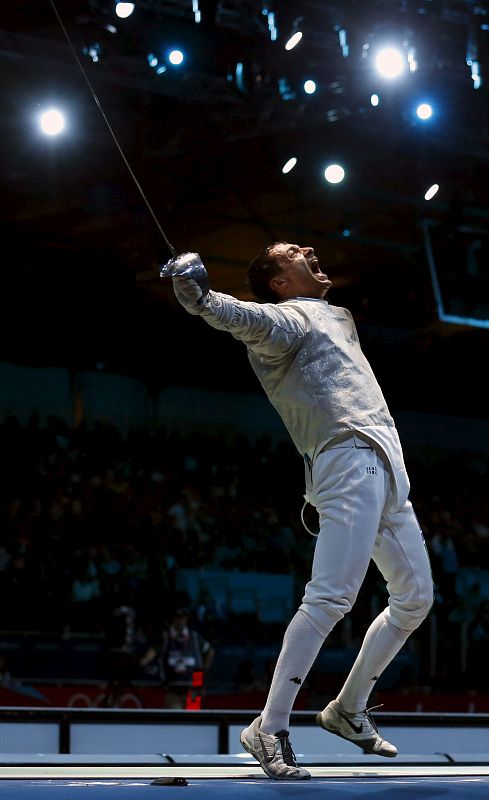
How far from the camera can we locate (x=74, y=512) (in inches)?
340

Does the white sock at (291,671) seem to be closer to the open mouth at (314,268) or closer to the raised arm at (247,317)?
the raised arm at (247,317)

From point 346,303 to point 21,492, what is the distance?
3.35 meters

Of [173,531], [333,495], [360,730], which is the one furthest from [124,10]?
[173,531]

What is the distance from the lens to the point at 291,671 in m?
2.40

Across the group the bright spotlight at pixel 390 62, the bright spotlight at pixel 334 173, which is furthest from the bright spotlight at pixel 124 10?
the bright spotlight at pixel 334 173

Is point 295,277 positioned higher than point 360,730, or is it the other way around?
point 295,277

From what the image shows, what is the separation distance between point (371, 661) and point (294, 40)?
426 cm

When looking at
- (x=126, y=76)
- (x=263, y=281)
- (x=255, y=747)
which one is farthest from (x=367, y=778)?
(x=126, y=76)

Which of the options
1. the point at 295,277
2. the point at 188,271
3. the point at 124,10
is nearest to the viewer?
the point at 188,271

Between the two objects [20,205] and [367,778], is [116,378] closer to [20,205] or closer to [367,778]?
[20,205]

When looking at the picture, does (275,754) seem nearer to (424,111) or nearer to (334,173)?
(424,111)

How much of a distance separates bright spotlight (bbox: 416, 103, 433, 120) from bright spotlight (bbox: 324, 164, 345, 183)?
1155 mm

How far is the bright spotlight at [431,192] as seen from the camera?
25.6 feet

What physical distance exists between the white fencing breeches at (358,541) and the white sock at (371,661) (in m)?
0.03
